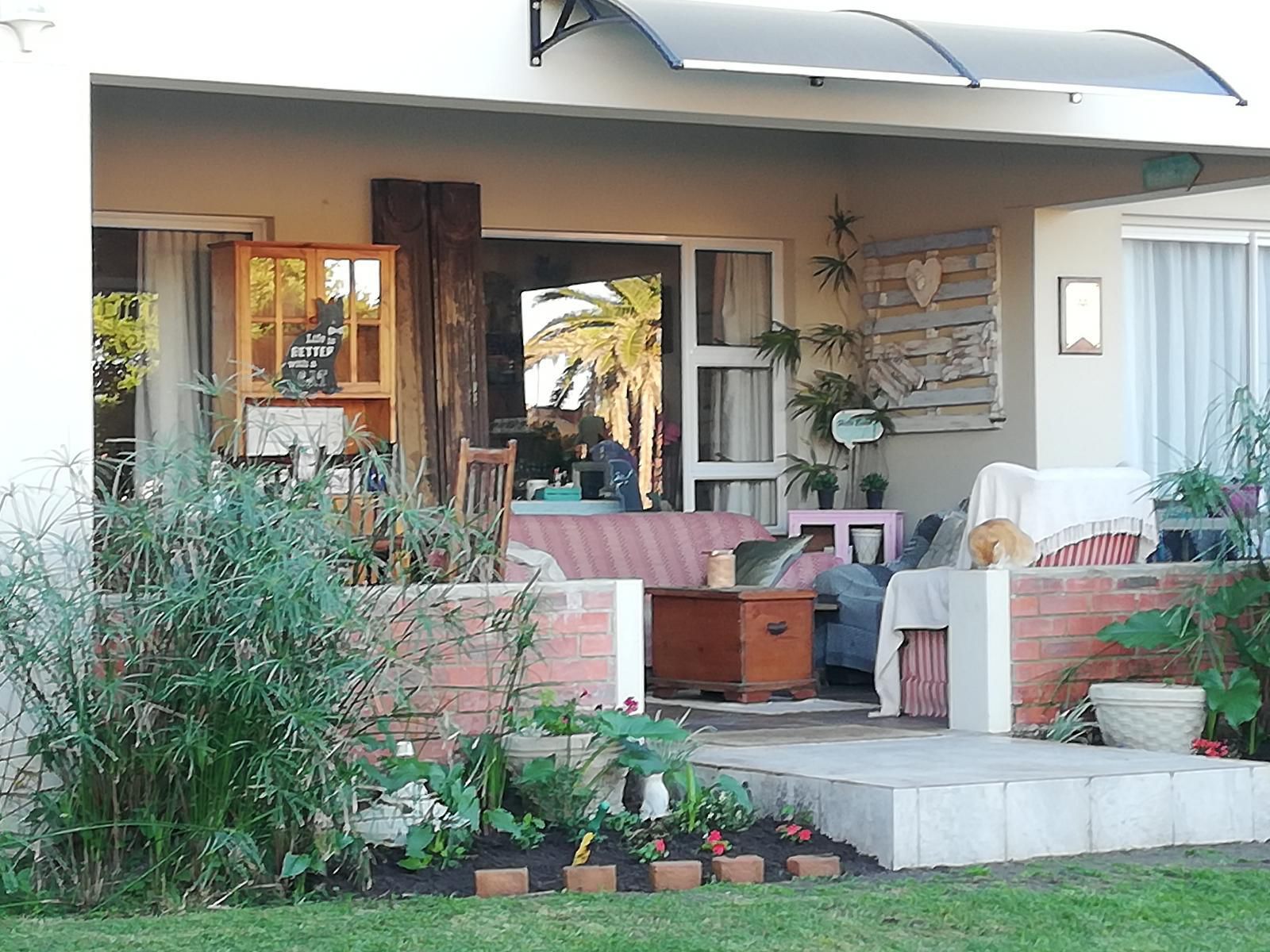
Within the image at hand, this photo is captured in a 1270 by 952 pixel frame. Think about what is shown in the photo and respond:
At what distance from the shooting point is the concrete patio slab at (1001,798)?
236 inches

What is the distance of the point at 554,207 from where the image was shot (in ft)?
35.8

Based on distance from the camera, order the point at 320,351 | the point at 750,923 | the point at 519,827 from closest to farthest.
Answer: the point at 750,923 < the point at 519,827 < the point at 320,351

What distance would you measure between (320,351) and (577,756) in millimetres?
4212

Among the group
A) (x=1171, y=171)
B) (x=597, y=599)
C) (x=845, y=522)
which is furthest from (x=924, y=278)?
(x=597, y=599)

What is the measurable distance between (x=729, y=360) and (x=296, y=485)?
597cm

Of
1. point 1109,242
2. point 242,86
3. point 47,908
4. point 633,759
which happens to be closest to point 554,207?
point 1109,242

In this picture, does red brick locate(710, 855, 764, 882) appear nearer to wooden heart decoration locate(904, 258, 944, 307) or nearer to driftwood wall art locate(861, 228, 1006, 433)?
driftwood wall art locate(861, 228, 1006, 433)

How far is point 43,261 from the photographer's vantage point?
20.1 feet

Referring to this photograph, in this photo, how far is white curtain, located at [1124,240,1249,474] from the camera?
434 inches

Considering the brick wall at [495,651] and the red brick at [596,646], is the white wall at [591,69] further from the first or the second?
the red brick at [596,646]

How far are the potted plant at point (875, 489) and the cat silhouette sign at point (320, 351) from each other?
3.02 meters

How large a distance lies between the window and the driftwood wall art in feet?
3.01

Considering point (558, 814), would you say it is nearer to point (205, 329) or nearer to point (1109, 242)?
point (205, 329)

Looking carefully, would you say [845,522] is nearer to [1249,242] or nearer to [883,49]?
[1249,242]
